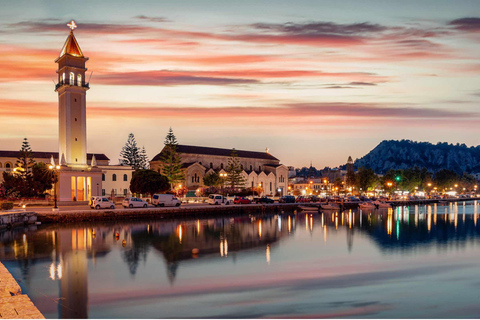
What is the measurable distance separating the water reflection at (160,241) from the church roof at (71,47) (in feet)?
103

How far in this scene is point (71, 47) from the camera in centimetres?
6719

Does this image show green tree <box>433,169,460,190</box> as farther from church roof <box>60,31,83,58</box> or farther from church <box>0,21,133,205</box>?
church roof <box>60,31,83,58</box>

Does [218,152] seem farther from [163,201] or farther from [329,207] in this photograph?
[163,201]

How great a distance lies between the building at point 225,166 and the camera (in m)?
103

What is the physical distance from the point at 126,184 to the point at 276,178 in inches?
1714

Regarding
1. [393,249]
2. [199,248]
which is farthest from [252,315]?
[393,249]

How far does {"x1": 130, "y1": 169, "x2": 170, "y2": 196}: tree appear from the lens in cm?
7444

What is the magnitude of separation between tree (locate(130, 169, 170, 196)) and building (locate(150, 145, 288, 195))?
23.6 meters

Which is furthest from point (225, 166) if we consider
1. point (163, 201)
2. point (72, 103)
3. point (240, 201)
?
point (72, 103)

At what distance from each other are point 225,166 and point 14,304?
104 m

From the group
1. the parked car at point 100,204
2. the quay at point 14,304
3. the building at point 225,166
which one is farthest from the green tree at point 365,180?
the quay at point 14,304

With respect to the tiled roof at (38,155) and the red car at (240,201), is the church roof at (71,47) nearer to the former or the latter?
the red car at (240,201)

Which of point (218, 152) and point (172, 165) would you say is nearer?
point (172, 165)

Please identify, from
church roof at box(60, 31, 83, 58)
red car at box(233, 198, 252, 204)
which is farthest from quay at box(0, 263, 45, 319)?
red car at box(233, 198, 252, 204)
